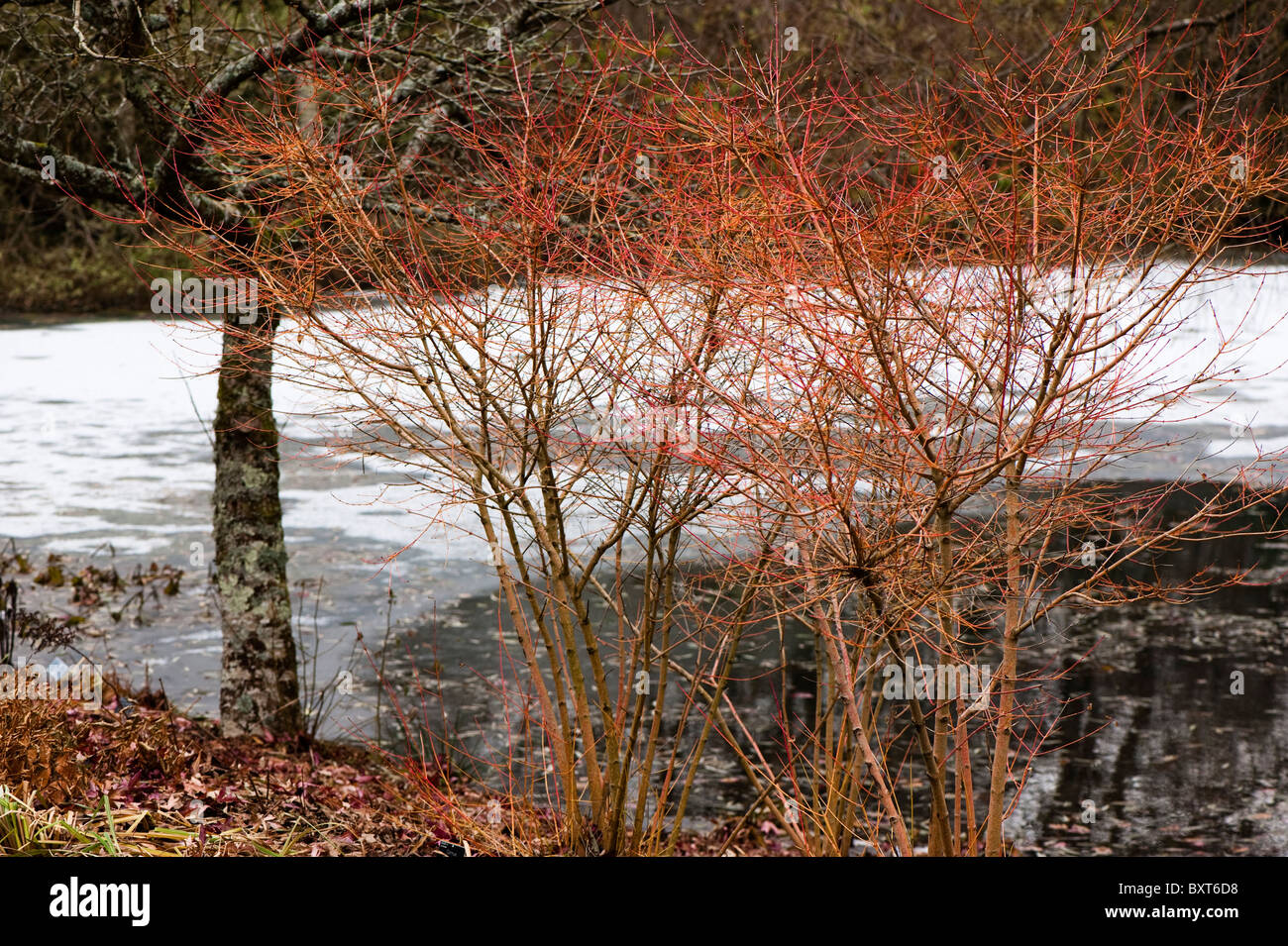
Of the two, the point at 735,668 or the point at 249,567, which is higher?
the point at 249,567

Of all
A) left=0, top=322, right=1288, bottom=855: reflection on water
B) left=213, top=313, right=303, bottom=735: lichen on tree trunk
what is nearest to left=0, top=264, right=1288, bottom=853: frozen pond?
left=0, top=322, right=1288, bottom=855: reflection on water

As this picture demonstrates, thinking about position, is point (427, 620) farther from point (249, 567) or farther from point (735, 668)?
point (249, 567)

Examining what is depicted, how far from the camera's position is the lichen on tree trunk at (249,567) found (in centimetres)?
719

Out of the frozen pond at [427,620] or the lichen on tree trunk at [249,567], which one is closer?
the frozen pond at [427,620]

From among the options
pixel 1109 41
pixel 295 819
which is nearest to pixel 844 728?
pixel 295 819

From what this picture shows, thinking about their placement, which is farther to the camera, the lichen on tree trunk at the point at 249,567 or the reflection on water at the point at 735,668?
the lichen on tree trunk at the point at 249,567

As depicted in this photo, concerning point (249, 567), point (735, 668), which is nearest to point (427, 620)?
point (735, 668)

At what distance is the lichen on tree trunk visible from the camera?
283 inches

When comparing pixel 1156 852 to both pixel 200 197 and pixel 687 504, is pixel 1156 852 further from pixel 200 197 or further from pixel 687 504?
pixel 200 197

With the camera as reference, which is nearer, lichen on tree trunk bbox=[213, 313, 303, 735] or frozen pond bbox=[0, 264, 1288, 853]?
frozen pond bbox=[0, 264, 1288, 853]

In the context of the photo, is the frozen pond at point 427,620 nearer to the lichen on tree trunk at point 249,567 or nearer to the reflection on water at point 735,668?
the reflection on water at point 735,668

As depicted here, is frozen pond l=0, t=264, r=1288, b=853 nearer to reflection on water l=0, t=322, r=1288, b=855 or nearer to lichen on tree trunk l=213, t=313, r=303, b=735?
reflection on water l=0, t=322, r=1288, b=855

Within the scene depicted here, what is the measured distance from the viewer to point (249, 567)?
720 cm

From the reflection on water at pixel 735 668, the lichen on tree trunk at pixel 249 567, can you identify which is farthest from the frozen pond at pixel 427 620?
the lichen on tree trunk at pixel 249 567
